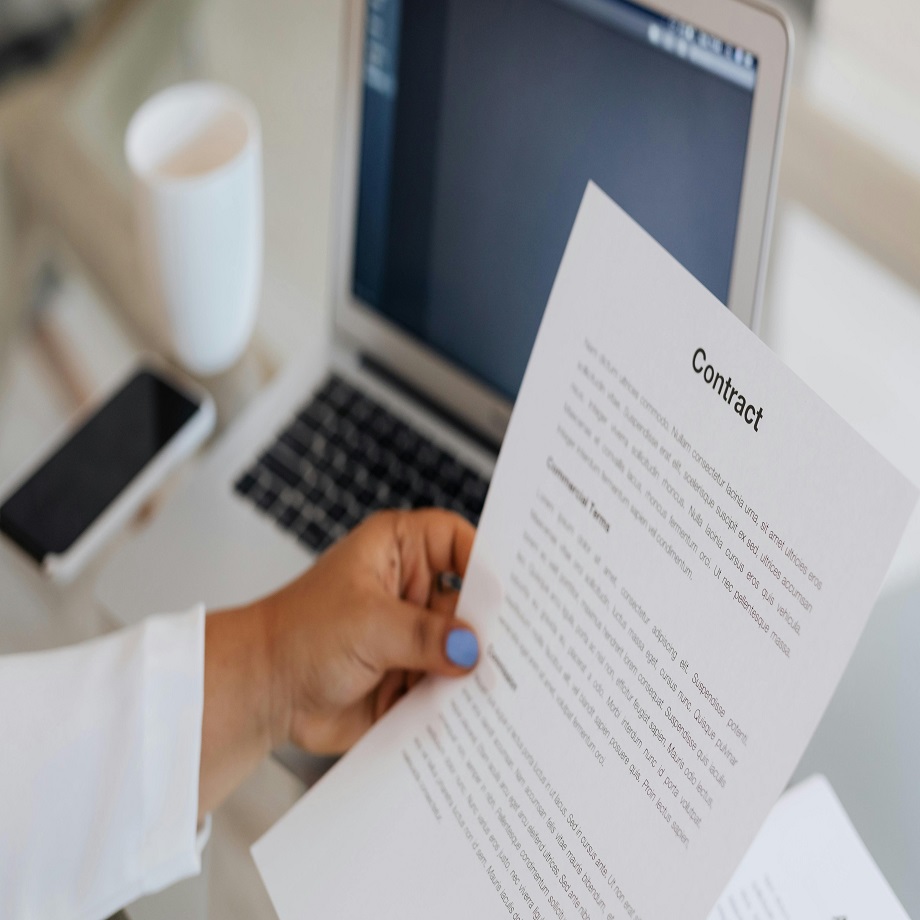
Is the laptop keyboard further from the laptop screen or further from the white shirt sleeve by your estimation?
the white shirt sleeve

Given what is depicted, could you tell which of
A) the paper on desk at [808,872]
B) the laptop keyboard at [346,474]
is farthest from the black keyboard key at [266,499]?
the paper on desk at [808,872]

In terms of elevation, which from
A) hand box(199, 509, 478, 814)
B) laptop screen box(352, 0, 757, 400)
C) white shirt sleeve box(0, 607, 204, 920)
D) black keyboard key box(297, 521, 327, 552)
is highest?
laptop screen box(352, 0, 757, 400)

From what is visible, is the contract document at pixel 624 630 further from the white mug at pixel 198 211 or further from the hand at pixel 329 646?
the white mug at pixel 198 211

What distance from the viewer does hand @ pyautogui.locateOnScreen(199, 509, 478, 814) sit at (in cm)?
58

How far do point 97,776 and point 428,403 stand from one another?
33 cm

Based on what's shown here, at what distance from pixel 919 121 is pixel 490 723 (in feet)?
2.35

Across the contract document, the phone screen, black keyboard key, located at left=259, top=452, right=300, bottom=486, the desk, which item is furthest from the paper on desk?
the phone screen

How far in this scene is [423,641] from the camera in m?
0.54

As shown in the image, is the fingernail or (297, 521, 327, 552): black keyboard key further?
(297, 521, 327, 552): black keyboard key

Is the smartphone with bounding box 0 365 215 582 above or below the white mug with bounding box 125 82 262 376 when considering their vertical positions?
below

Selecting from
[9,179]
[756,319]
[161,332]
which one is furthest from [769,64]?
[9,179]

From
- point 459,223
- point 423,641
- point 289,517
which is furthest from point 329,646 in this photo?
point 459,223

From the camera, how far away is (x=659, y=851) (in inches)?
16.8

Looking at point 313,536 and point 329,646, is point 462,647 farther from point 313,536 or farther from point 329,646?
point 313,536
